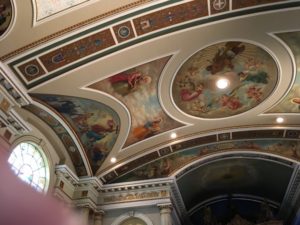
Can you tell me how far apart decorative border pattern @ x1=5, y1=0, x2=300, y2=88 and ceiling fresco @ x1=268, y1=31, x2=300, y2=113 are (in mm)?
1174

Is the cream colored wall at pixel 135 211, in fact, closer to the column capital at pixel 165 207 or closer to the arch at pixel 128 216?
the arch at pixel 128 216

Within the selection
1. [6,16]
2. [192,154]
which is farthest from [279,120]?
[6,16]

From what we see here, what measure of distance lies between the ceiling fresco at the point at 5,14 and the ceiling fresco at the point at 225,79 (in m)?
5.09

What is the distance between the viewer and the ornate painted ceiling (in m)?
8.39

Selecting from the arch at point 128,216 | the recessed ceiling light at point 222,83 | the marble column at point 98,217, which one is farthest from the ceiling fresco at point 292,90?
the marble column at point 98,217

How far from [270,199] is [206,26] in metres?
11.1

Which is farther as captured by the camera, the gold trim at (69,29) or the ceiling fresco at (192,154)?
the ceiling fresco at (192,154)

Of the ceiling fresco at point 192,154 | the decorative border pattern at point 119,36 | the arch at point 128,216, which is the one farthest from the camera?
the ceiling fresco at point 192,154

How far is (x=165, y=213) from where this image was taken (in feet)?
40.1

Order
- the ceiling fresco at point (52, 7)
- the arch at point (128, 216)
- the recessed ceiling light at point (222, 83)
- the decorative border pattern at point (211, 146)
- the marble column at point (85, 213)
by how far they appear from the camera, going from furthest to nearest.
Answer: the decorative border pattern at point (211, 146)
the arch at point (128, 216)
the marble column at point (85, 213)
the recessed ceiling light at point (222, 83)
the ceiling fresco at point (52, 7)

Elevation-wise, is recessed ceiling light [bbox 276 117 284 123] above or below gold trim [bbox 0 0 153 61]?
above

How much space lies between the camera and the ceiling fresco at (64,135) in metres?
10.3

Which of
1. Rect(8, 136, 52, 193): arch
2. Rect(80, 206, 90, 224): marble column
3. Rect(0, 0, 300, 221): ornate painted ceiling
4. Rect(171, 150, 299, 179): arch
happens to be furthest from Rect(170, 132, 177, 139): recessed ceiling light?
Rect(8, 136, 52, 193): arch

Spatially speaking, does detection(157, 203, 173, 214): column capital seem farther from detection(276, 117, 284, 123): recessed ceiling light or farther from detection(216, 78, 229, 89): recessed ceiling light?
detection(276, 117, 284, 123): recessed ceiling light
